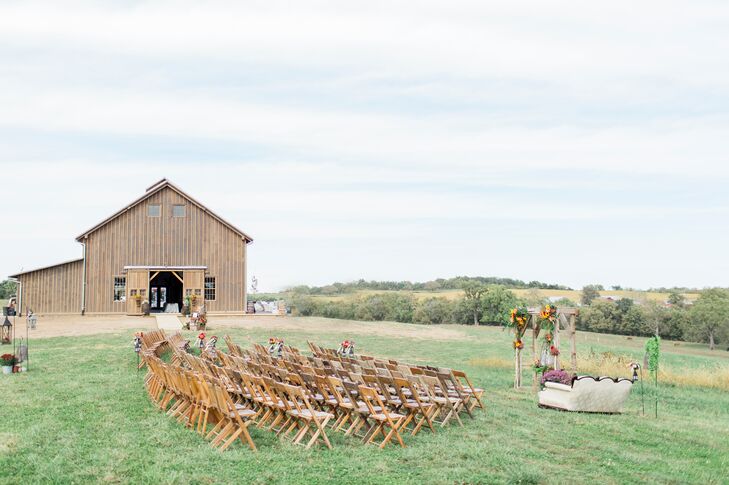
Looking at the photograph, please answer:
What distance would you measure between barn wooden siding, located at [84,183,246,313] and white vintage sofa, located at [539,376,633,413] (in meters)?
24.7

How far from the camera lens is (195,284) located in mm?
34000

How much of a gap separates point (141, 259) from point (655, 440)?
28.6m

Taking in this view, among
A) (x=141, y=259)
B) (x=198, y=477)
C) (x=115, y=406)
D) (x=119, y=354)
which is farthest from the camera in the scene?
(x=141, y=259)

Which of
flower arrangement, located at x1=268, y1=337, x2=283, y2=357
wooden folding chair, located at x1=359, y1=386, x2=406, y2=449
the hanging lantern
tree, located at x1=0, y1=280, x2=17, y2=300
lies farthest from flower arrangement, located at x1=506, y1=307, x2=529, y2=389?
tree, located at x1=0, y1=280, x2=17, y2=300

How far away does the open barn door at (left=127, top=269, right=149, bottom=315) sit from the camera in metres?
33.0

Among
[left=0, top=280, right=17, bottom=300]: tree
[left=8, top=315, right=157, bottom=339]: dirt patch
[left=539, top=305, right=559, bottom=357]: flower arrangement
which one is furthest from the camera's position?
[left=0, top=280, right=17, bottom=300]: tree

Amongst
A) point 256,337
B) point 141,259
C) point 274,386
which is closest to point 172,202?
point 141,259

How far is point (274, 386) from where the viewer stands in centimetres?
946

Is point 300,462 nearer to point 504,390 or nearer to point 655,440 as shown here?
point 655,440

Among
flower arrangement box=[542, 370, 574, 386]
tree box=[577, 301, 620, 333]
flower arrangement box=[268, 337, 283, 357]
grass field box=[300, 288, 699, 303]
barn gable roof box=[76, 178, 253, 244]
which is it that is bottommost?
tree box=[577, 301, 620, 333]

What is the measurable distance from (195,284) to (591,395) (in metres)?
25.5

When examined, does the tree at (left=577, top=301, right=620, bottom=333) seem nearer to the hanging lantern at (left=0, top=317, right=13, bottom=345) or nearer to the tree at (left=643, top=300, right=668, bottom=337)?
the tree at (left=643, top=300, right=668, bottom=337)

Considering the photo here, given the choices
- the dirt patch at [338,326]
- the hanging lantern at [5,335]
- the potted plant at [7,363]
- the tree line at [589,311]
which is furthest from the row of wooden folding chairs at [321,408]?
the tree line at [589,311]

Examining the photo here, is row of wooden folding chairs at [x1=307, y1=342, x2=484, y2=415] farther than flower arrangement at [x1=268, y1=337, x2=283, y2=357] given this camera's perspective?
No
